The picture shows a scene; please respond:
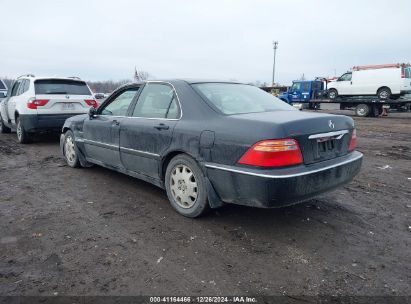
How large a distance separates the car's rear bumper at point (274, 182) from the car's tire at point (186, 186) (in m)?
0.20

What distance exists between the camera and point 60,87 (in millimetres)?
8711

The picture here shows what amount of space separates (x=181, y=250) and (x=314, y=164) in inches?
58.5

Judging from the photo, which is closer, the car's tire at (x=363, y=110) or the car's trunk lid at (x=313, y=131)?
the car's trunk lid at (x=313, y=131)

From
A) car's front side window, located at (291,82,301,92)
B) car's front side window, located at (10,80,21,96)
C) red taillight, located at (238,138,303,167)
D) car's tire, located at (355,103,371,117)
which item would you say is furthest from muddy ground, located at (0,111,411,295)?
car's front side window, located at (291,82,301,92)

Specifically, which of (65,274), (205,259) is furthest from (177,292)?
(65,274)

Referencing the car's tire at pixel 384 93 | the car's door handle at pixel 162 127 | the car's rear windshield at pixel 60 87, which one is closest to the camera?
the car's door handle at pixel 162 127

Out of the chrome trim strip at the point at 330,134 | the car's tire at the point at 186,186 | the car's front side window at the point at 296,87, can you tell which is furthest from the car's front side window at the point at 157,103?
the car's front side window at the point at 296,87

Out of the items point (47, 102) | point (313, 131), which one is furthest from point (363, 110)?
point (313, 131)

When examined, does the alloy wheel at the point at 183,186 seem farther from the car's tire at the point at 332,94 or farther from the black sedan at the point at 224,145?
the car's tire at the point at 332,94

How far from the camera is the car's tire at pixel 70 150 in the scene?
6056mm

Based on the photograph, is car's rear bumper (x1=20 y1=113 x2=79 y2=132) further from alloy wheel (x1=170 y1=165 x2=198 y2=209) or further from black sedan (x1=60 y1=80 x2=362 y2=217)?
alloy wheel (x1=170 y1=165 x2=198 y2=209)

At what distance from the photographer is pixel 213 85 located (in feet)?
13.9

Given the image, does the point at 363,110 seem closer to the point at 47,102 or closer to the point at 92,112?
the point at 47,102

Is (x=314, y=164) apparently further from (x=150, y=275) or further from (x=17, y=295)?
(x=17, y=295)
